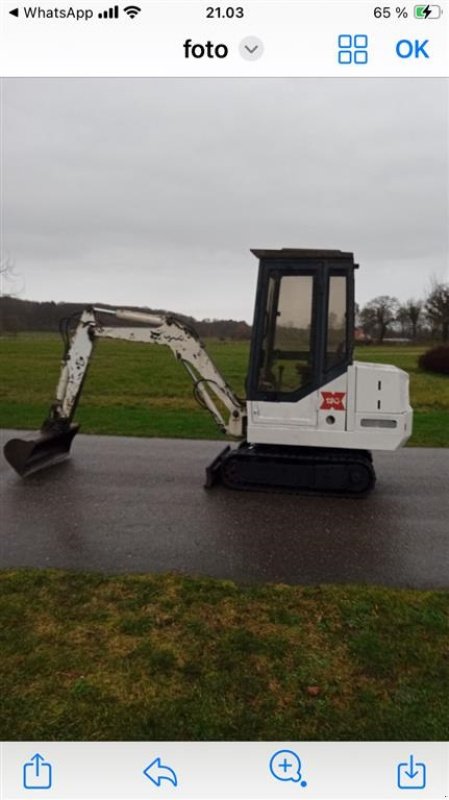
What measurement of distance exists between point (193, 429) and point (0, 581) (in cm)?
578

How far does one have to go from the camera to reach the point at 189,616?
316cm

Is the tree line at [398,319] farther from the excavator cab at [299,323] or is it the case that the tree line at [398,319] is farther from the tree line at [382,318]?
the excavator cab at [299,323]

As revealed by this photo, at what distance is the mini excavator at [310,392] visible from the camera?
5.59 m

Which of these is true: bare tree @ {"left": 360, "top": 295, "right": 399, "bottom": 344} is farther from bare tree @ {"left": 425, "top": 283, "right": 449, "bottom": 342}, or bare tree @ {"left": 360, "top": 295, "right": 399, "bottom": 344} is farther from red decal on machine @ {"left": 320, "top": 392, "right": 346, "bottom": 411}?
red decal on machine @ {"left": 320, "top": 392, "right": 346, "bottom": 411}

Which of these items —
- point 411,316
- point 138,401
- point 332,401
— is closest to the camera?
point 332,401

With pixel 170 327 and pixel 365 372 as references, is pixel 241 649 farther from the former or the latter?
pixel 170 327

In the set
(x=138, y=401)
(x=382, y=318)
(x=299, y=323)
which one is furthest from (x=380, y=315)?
(x=299, y=323)

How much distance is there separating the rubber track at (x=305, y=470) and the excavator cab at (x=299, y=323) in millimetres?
697
